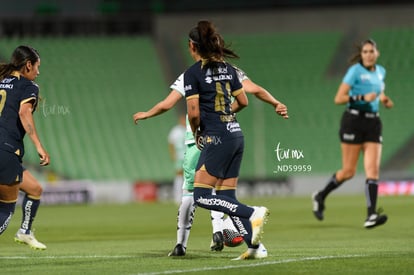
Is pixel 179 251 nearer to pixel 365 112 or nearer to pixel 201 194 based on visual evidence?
pixel 201 194

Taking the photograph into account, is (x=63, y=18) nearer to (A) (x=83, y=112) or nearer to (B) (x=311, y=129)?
(A) (x=83, y=112)

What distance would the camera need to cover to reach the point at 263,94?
35.3 feet

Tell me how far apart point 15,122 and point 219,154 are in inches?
84.5

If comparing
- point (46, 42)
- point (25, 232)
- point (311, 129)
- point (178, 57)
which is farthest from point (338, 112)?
point (25, 232)

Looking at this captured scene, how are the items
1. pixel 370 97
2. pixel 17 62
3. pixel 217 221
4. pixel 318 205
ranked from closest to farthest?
pixel 17 62 < pixel 217 221 < pixel 370 97 < pixel 318 205

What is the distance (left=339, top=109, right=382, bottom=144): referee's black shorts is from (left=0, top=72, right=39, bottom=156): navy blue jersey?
6.62 m

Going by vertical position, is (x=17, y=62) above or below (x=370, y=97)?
above

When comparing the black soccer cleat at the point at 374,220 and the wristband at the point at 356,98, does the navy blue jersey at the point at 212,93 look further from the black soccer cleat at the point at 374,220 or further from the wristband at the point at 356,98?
the wristband at the point at 356,98

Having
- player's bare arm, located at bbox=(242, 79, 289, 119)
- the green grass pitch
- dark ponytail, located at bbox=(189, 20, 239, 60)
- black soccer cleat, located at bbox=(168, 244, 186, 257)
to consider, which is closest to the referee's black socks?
the green grass pitch

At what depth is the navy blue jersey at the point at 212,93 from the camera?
10.5 m

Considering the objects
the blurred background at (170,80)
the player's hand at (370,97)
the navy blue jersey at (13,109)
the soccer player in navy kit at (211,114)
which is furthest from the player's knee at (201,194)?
the blurred background at (170,80)

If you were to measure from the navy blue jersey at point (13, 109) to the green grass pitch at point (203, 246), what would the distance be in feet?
4.06

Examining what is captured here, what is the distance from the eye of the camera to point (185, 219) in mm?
11648

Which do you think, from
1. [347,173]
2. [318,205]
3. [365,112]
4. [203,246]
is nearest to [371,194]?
[347,173]
